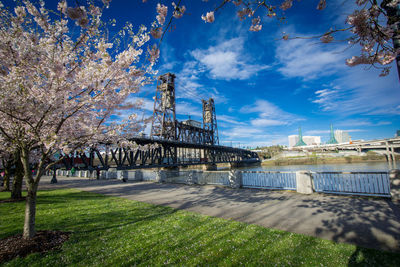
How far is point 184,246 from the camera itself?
4477mm

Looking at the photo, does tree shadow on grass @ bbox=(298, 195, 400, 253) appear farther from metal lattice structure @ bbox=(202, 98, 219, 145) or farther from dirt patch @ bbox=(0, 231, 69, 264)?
metal lattice structure @ bbox=(202, 98, 219, 145)

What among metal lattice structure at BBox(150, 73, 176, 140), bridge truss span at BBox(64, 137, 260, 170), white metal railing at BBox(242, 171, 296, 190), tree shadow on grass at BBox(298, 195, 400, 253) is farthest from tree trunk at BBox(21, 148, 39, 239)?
metal lattice structure at BBox(150, 73, 176, 140)

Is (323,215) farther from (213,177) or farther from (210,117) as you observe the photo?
(210,117)

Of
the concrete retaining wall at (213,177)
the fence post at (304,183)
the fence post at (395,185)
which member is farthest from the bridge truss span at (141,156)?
the fence post at (395,185)

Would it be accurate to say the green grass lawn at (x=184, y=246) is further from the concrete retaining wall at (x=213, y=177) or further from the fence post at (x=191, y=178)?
the fence post at (x=191, y=178)

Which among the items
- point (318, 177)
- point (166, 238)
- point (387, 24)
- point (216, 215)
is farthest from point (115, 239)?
point (318, 177)

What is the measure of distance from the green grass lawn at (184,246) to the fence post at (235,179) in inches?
259

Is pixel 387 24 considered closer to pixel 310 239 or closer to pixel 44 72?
pixel 310 239

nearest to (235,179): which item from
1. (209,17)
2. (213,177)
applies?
(213,177)

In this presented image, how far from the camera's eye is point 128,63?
640 centimetres

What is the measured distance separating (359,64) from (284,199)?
23.2ft

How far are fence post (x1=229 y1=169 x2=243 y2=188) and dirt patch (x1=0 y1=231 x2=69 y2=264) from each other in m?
10.0

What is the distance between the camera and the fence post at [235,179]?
12758 mm

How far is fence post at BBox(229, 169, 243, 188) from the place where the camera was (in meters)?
12.8
